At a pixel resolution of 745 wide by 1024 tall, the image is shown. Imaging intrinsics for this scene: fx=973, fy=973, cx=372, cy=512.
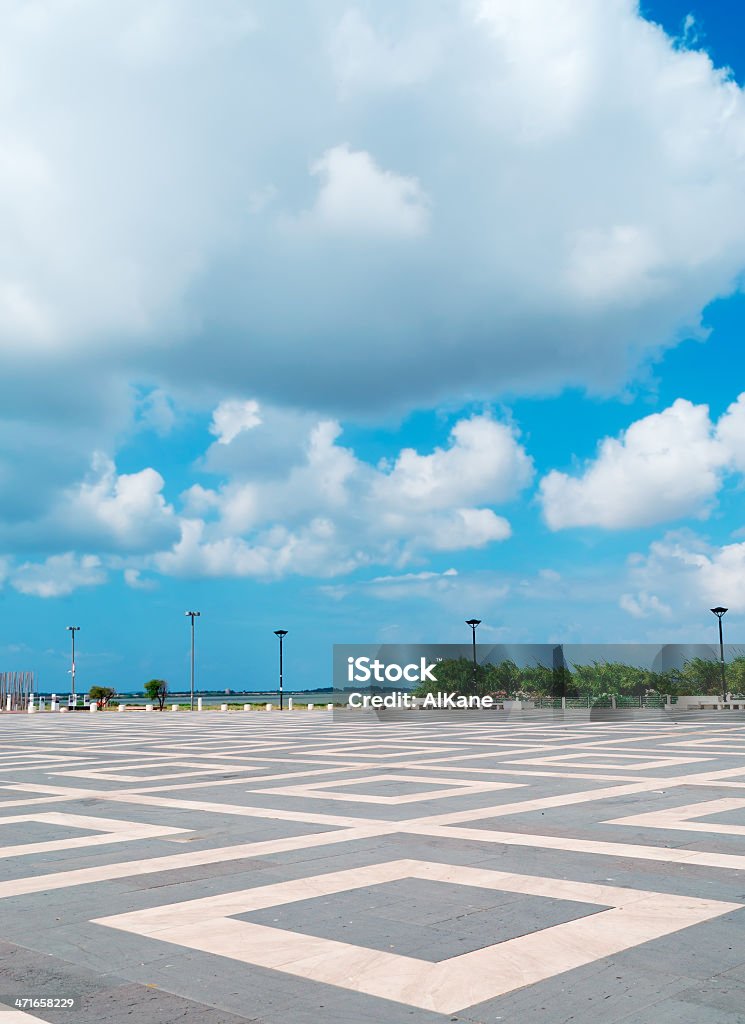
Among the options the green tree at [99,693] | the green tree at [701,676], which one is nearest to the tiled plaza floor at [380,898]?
the green tree at [701,676]

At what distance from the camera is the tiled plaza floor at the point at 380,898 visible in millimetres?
6090

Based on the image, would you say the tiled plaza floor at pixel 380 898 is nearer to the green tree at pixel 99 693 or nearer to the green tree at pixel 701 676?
the green tree at pixel 701 676

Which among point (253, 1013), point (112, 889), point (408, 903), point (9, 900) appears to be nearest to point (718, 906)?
A: point (408, 903)

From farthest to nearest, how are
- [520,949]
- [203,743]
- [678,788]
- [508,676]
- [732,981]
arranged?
[508,676] < [203,743] < [678,788] < [520,949] < [732,981]

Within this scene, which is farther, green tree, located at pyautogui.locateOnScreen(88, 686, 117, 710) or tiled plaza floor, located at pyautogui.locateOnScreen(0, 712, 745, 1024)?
green tree, located at pyautogui.locateOnScreen(88, 686, 117, 710)

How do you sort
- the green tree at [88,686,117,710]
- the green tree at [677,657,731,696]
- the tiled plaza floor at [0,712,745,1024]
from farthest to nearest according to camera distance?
the green tree at [88,686,117,710]
the green tree at [677,657,731,696]
the tiled plaza floor at [0,712,745,1024]

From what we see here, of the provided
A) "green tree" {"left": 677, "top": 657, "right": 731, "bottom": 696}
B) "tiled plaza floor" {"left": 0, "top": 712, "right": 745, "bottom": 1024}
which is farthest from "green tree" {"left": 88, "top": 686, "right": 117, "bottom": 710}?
"tiled plaza floor" {"left": 0, "top": 712, "right": 745, "bottom": 1024}

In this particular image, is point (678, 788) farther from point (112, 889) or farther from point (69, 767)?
point (69, 767)

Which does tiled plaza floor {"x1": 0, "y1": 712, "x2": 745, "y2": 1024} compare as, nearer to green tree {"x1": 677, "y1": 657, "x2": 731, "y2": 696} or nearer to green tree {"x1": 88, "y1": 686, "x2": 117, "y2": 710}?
green tree {"x1": 677, "y1": 657, "x2": 731, "y2": 696}

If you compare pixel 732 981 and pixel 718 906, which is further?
pixel 718 906

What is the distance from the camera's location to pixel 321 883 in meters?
9.30

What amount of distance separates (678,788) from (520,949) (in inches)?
407

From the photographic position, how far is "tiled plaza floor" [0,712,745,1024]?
20.0 feet

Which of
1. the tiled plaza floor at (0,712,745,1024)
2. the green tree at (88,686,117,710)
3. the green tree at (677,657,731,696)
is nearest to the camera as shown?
the tiled plaza floor at (0,712,745,1024)
